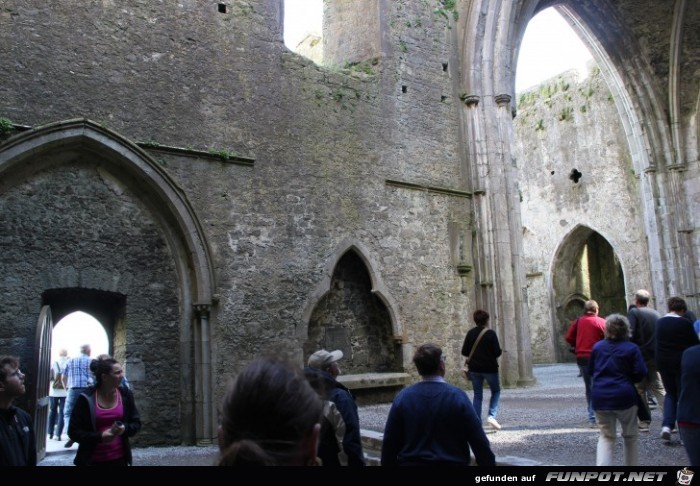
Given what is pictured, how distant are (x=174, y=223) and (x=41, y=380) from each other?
255 cm

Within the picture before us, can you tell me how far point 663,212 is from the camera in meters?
17.5

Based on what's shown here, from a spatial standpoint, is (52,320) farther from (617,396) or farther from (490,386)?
(617,396)

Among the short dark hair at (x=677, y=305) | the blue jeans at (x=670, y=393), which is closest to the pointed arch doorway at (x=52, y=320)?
the blue jeans at (x=670, y=393)

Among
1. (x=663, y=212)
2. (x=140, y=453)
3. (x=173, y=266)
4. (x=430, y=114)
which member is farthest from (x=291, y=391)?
(x=663, y=212)

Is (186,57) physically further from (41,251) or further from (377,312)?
(377,312)

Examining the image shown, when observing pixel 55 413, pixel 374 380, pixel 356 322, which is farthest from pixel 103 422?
pixel 356 322

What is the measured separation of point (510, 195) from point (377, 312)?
365 centimetres

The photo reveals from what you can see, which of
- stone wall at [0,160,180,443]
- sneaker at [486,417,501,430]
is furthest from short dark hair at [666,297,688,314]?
stone wall at [0,160,180,443]

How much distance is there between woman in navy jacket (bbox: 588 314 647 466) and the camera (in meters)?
4.36

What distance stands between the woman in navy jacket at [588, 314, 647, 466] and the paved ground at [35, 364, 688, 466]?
25.9 inches

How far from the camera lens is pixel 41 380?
23.3ft

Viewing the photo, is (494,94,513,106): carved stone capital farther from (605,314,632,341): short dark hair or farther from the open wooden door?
the open wooden door

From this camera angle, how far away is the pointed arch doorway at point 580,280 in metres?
21.4

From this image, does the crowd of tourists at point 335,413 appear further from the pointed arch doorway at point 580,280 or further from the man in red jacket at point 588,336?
the pointed arch doorway at point 580,280
